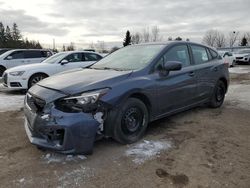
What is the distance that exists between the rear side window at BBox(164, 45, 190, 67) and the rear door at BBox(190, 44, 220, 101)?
24 centimetres

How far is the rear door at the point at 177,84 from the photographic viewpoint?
16.7 feet

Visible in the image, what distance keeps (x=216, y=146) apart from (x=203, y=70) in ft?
7.01

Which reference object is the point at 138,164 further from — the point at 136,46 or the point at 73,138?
A: the point at 136,46

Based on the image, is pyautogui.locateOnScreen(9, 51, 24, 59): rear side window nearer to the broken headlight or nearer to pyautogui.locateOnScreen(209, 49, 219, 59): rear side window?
pyautogui.locateOnScreen(209, 49, 219, 59): rear side window

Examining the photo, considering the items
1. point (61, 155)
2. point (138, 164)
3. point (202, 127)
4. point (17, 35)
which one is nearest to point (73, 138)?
point (61, 155)

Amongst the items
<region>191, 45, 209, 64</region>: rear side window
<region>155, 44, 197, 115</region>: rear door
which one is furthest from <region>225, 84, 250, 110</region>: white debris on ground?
<region>155, 44, 197, 115</region>: rear door

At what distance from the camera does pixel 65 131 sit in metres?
3.78

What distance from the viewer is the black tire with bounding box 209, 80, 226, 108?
6.89 meters

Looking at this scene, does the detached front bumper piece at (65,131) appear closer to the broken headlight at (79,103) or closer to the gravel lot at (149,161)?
the broken headlight at (79,103)

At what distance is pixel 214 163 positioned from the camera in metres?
3.96

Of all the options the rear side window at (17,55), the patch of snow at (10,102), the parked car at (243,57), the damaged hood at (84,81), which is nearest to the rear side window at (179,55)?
the damaged hood at (84,81)

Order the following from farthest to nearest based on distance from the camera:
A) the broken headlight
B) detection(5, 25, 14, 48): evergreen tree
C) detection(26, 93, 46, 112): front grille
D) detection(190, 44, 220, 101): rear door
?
detection(5, 25, 14, 48): evergreen tree
detection(190, 44, 220, 101): rear door
detection(26, 93, 46, 112): front grille
the broken headlight

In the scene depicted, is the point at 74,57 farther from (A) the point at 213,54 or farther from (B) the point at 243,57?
(B) the point at 243,57

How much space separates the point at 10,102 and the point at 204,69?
498 cm
